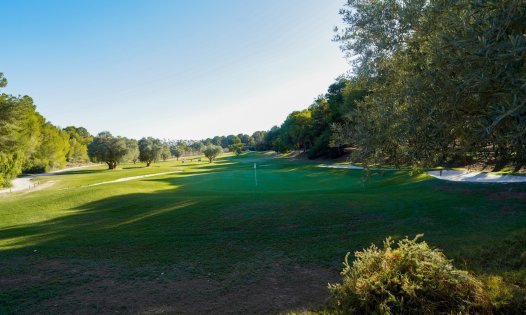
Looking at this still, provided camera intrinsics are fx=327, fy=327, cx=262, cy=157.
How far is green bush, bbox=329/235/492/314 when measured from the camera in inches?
177

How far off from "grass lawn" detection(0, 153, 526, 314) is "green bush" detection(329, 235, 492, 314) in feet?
5.79

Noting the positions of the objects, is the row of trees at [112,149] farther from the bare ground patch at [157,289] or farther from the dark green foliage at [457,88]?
the dark green foliage at [457,88]

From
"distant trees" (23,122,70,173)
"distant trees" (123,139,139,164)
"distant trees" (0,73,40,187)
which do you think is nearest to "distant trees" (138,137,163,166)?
"distant trees" (123,139,139,164)

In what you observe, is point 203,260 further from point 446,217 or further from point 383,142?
point 446,217

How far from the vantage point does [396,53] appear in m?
9.27

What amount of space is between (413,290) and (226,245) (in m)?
6.96

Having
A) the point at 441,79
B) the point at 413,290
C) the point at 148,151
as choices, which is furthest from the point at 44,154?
the point at 413,290

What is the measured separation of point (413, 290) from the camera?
4.49m

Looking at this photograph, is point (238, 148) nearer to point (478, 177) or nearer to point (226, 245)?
point (478, 177)

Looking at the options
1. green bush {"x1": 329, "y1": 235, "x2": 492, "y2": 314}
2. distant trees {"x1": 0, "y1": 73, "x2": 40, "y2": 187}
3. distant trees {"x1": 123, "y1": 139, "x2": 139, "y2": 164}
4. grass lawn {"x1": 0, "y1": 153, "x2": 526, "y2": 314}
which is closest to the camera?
green bush {"x1": 329, "y1": 235, "x2": 492, "y2": 314}

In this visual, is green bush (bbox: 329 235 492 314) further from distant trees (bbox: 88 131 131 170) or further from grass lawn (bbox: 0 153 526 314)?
distant trees (bbox: 88 131 131 170)

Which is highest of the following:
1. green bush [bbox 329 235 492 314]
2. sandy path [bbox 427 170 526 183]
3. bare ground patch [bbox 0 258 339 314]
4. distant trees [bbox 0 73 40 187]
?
distant trees [bbox 0 73 40 187]

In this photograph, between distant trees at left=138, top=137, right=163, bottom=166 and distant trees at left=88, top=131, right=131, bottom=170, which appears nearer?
distant trees at left=88, top=131, right=131, bottom=170

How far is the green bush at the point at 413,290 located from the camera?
4484 millimetres
